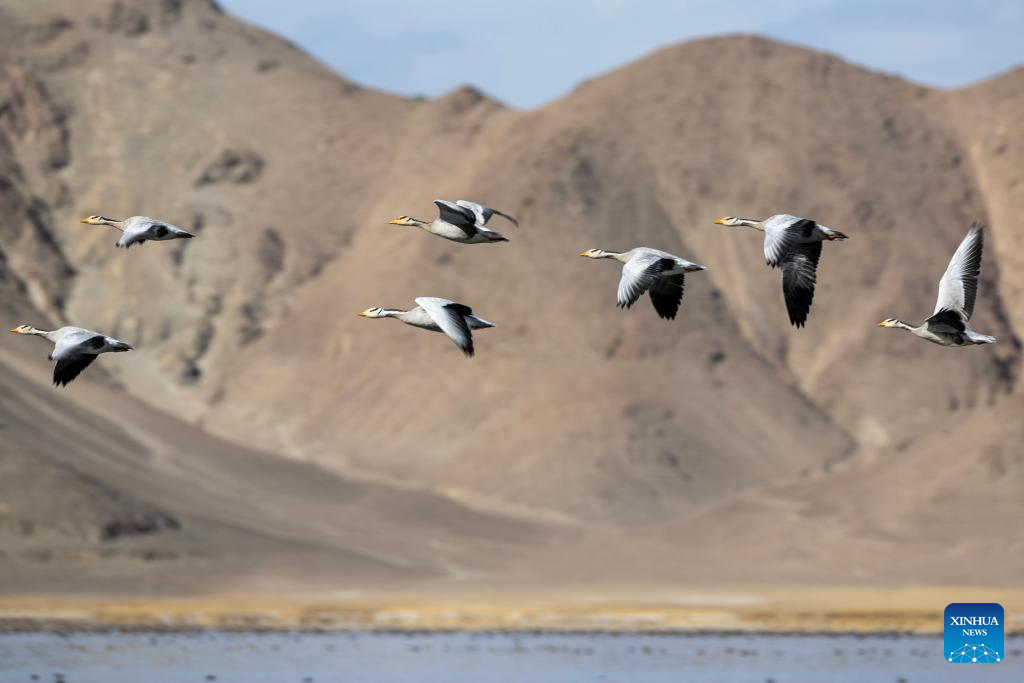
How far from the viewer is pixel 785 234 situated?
109 feet

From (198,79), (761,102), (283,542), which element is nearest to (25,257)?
(198,79)

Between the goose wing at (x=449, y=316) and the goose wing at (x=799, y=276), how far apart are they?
5.58 meters

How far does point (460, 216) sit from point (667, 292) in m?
6.06

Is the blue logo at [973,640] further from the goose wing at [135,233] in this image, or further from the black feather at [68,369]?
the black feather at [68,369]

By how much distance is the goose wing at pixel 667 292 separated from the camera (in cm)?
3431

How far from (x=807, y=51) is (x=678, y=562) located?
71.0 metres

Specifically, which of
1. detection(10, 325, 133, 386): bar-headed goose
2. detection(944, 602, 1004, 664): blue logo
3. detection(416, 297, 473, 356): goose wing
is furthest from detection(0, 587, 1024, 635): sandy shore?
detection(416, 297, 473, 356): goose wing

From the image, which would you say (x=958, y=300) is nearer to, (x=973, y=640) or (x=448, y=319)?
(x=448, y=319)

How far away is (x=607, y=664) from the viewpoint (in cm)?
7162

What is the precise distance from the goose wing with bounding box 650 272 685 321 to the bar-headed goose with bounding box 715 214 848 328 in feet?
6.69

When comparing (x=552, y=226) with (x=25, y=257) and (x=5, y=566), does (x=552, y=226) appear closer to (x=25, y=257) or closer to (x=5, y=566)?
(x=25, y=257)

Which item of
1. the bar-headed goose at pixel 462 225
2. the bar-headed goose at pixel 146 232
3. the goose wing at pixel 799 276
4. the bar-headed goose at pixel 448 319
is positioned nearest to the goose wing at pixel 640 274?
the goose wing at pixel 799 276

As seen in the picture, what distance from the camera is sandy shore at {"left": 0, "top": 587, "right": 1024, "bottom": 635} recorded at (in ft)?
298

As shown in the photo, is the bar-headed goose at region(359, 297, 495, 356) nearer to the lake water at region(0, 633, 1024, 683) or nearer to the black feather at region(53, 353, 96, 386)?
the black feather at region(53, 353, 96, 386)
